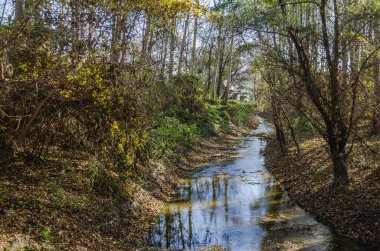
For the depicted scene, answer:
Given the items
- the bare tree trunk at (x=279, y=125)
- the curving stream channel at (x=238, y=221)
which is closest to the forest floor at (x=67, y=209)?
the curving stream channel at (x=238, y=221)

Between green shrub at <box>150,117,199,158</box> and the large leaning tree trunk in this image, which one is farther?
green shrub at <box>150,117,199,158</box>

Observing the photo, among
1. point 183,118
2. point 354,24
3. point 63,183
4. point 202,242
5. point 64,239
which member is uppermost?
point 354,24

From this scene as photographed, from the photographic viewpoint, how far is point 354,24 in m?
10.6

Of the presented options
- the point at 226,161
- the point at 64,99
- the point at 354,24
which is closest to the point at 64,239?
the point at 64,99

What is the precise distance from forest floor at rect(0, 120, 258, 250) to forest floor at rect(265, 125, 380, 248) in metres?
4.90

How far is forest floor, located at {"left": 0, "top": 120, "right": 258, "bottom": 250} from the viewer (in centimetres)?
652

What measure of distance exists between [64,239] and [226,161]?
13.4 meters

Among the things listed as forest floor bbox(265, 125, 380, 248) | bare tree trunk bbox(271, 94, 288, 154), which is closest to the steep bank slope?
forest floor bbox(265, 125, 380, 248)

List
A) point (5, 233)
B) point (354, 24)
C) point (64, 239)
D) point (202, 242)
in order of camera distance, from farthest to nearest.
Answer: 1. point (354, 24)
2. point (202, 242)
3. point (64, 239)
4. point (5, 233)

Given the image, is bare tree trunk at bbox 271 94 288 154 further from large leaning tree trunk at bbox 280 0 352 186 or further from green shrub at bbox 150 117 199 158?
large leaning tree trunk at bbox 280 0 352 186

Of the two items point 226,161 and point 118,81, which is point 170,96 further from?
point 118,81

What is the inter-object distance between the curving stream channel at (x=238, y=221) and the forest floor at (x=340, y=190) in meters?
0.35

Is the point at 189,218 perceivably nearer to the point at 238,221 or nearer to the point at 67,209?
the point at 238,221

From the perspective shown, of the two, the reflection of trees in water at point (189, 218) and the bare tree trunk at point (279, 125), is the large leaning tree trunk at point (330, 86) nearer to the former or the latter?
the reflection of trees in water at point (189, 218)
